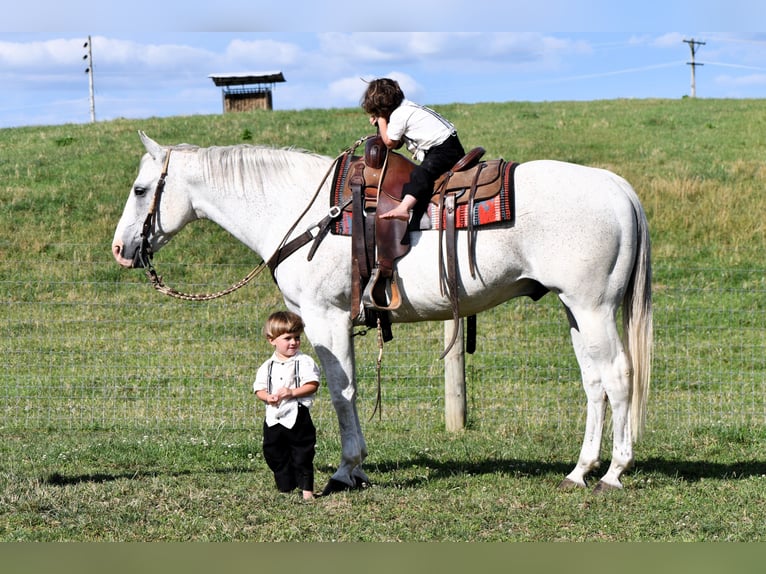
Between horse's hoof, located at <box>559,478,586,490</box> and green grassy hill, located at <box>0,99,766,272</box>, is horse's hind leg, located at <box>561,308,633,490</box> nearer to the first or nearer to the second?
horse's hoof, located at <box>559,478,586,490</box>

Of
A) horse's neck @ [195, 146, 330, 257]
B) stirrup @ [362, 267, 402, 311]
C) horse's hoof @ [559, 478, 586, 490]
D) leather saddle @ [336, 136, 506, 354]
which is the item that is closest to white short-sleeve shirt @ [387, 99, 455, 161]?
leather saddle @ [336, 136, 506, 354]

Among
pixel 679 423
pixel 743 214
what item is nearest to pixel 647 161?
pixel 743 214

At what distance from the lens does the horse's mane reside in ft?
18.4

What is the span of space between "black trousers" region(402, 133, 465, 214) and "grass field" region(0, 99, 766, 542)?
1830 mm

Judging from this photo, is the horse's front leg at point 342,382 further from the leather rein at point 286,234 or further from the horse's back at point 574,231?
the horse's back at point 574,231

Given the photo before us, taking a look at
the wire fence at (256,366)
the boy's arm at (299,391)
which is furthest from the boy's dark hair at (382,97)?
the wire fence at (256,366)

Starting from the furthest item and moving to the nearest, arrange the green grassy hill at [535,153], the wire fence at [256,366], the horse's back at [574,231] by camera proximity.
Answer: the green grassy hill at [535,153] → the wire fence at [256,366] → the horse's back at [574,231]

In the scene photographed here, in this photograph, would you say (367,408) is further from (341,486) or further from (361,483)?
(341,486)

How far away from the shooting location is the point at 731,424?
752 cm

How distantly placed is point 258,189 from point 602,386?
2.51 meters

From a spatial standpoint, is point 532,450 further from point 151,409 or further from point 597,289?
point 151,409

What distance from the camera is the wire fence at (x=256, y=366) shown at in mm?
8078

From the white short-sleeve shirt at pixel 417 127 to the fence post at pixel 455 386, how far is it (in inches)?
98.3

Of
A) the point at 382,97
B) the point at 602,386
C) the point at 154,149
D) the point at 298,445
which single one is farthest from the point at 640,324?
the point at 154,149
